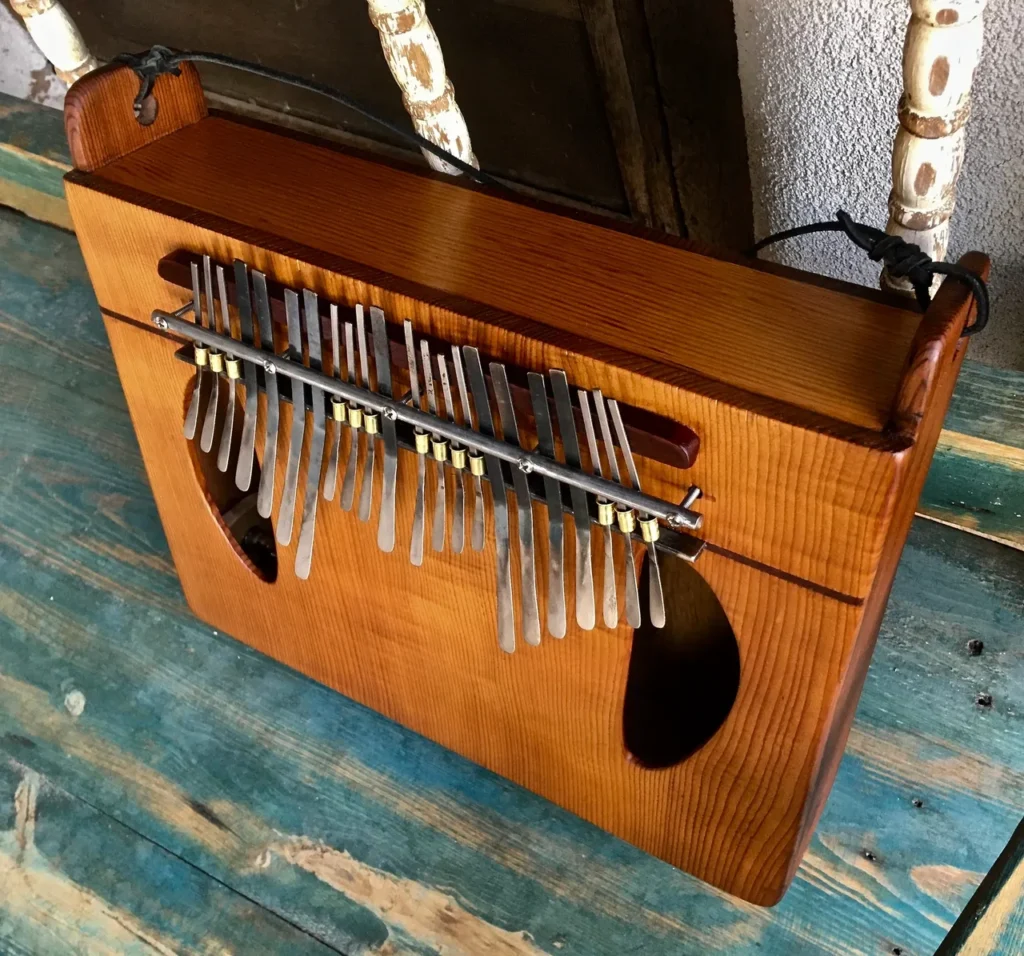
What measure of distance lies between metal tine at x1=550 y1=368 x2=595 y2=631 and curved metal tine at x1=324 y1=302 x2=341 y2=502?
12cm

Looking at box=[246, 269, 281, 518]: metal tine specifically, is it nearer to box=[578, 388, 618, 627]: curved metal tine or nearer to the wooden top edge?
the wooden top edge

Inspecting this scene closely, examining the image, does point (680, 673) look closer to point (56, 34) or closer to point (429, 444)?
point (429, 444)

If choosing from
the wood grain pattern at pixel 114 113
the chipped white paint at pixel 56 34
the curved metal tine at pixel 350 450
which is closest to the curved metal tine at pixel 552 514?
the curved metal tine at pixel 350 450

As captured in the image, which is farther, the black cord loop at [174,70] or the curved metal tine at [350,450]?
the black cord loop at [174,70]

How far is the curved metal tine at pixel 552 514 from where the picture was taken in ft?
1.49

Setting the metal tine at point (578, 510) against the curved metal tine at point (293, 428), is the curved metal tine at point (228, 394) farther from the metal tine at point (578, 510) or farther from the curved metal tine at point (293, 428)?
the metal tine at point (578, 510)

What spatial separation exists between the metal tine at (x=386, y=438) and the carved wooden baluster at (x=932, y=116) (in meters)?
0.26

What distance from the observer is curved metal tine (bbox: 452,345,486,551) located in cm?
47

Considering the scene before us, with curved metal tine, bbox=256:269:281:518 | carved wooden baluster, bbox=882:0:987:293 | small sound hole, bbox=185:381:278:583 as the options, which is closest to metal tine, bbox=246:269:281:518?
curved metal tine, bbox=256:269:281:518

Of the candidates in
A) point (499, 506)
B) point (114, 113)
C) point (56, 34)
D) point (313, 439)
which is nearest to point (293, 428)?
point (313, 439)

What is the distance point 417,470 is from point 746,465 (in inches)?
7.5

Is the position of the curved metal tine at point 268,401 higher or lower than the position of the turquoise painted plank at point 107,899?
higher

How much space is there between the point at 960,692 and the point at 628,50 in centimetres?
54

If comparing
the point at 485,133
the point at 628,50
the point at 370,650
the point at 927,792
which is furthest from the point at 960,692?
the point at 485,133
